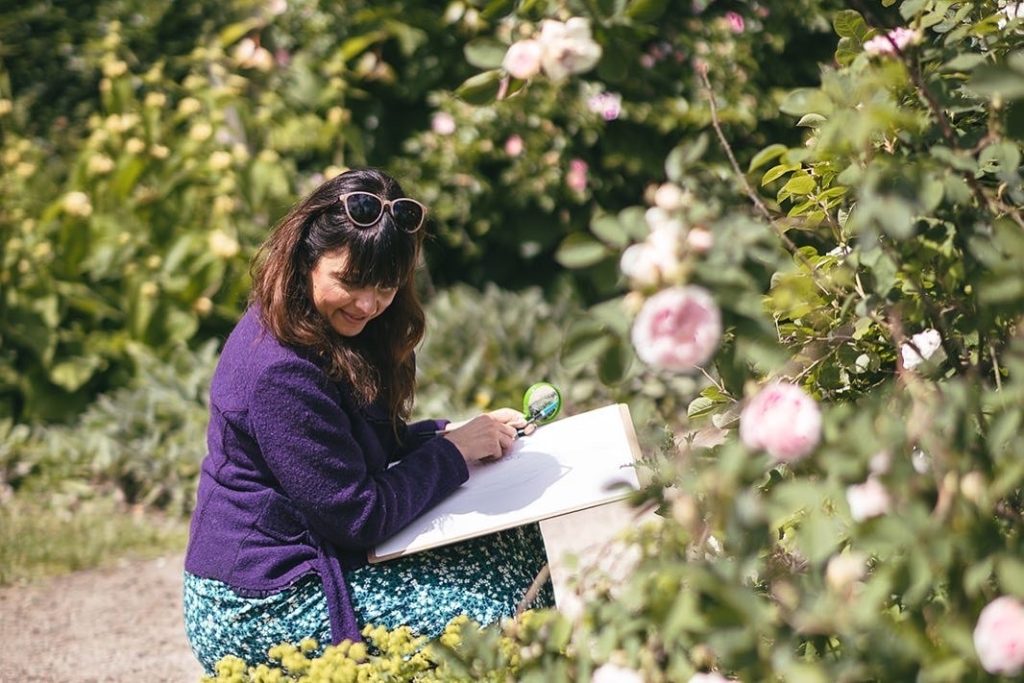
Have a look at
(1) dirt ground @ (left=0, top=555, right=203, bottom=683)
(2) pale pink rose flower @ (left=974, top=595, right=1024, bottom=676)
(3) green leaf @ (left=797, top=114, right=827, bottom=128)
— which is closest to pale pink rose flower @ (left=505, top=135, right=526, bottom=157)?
(1) dirt ground @ (left=0, top=555, right=203, bottom=683)

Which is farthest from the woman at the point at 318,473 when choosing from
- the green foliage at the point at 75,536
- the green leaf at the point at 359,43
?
the green leaf at the point at 359,43

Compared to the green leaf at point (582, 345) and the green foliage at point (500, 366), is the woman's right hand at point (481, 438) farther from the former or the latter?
the green foliage at point (500, 366)

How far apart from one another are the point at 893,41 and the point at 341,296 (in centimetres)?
99

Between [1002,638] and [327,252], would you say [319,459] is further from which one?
[1002,638]

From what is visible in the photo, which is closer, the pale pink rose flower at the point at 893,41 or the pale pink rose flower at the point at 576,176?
the pale pink rose flower at the point at 893,41

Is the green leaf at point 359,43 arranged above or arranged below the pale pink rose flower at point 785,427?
below

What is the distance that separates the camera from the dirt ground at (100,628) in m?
3.00

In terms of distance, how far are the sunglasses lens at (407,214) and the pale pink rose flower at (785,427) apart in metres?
0.99

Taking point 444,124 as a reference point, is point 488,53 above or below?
above

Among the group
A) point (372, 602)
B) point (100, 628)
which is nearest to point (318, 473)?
point (372, 602)

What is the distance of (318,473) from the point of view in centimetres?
207

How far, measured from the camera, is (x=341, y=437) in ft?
6.87

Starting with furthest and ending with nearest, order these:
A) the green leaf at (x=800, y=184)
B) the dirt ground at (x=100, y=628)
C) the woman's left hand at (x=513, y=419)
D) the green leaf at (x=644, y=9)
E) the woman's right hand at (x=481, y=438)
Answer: the dirt ground at (x=100, y=628), the woman's left hand at (x=513, y=419), the woman's right hand at (x=481, y=438), the green leaf at (x=800, y=184), the green leaf at (x=644, y=9)

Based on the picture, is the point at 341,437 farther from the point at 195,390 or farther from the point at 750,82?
the point at 750,82
